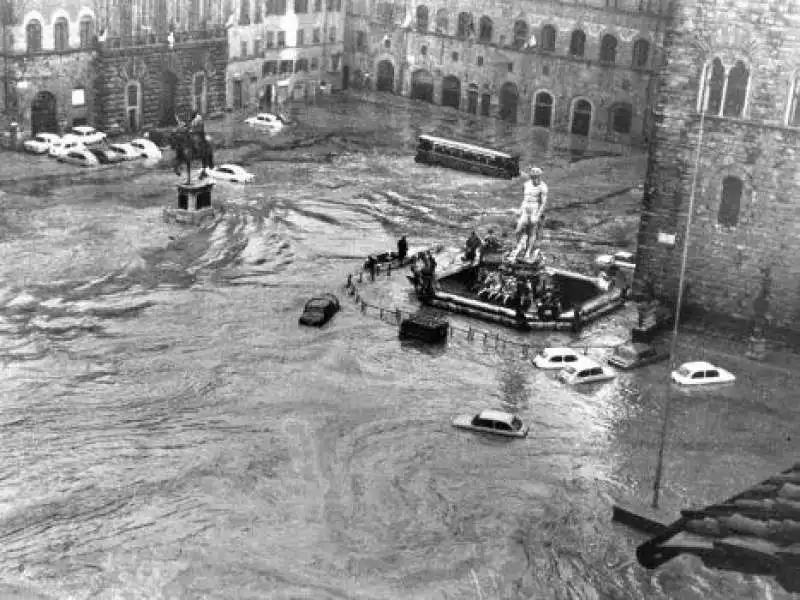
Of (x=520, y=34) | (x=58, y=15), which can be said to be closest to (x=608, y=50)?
(x=520, y=34)

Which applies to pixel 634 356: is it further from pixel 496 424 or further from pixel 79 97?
pixel 79 97

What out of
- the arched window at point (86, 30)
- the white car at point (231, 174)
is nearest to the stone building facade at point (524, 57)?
the arched window at point (86, 30)

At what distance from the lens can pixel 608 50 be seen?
95.2 m

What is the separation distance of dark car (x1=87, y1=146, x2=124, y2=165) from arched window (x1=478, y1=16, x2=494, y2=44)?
32913mm

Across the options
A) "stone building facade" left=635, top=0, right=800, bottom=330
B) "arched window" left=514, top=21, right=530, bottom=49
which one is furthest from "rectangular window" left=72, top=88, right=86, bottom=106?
"stone building facade" left=635, top=0, right=800, bottom=330

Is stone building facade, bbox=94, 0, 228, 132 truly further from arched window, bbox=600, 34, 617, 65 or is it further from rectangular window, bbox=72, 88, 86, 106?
arched window, bbox=600, 34, 617, 65

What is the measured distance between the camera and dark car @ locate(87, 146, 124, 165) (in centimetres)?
8062

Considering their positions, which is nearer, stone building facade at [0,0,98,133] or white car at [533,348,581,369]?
white car at [533,348,581,369]

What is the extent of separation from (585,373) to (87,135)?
45.7m

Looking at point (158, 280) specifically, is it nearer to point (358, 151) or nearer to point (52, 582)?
point (52, 582)

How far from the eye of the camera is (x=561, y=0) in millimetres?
95688

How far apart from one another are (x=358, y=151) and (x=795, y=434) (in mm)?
48886

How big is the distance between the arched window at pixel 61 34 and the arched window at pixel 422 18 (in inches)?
1220

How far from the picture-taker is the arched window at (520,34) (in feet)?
323
